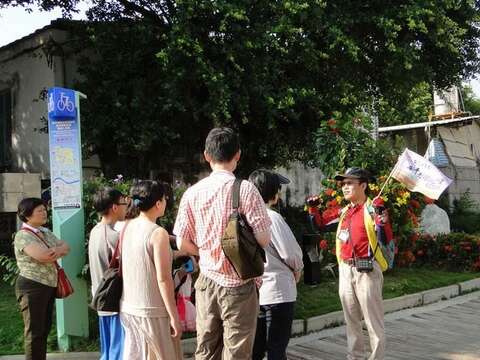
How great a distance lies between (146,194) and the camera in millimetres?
3527

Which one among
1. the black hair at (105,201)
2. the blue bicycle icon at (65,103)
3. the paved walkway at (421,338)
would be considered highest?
the blue bicycle icon at (65,103)

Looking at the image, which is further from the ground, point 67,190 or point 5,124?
point 5,124

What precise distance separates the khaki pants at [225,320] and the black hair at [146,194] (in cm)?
60

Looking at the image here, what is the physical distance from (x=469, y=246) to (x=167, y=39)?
6.77m

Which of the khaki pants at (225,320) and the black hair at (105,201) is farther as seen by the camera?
the black hair at (105,201)

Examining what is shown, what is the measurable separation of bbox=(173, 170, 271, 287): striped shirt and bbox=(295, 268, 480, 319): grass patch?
3829mm

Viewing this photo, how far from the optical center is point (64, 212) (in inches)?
213

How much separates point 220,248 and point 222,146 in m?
0.59

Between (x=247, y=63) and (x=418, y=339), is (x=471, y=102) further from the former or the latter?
(x=418, y=339)

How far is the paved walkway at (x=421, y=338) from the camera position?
224 inches

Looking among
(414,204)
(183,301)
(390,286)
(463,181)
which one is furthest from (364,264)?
(463,181)

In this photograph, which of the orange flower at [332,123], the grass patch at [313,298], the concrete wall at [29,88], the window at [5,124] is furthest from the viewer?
the window at [5,124]

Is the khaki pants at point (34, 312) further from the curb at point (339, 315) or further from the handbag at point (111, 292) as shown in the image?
the handbag at point (111, 292)

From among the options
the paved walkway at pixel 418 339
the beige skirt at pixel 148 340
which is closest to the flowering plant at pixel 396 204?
the paved walkway at pixel 418 339
